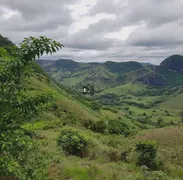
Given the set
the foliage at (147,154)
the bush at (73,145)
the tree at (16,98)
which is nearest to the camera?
the tree at (16,98)

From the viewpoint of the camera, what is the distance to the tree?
790 cm

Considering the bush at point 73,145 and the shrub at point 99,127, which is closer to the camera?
the bush at point 73,145

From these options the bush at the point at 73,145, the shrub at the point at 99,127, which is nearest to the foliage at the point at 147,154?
the bush at the point at 73,145

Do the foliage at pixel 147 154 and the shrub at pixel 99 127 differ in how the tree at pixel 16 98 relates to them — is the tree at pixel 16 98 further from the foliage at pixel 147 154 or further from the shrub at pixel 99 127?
the shrub at pixel 99 127

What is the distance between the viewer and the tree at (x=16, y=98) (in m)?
7.90

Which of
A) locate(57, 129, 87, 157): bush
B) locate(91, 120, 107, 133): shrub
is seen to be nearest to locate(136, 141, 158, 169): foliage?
locate(57, 129, 87, 157): bush

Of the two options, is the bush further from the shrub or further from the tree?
the shrub

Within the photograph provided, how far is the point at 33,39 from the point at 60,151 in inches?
595

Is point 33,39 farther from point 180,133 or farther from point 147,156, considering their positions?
point 180,133

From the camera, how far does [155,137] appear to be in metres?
42.4

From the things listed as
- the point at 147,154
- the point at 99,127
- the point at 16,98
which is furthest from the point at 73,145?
the point at 99,127

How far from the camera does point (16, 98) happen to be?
8766mm

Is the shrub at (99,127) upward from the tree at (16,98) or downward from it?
downward

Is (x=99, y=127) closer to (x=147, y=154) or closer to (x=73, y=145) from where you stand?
(x=73, y=145)
